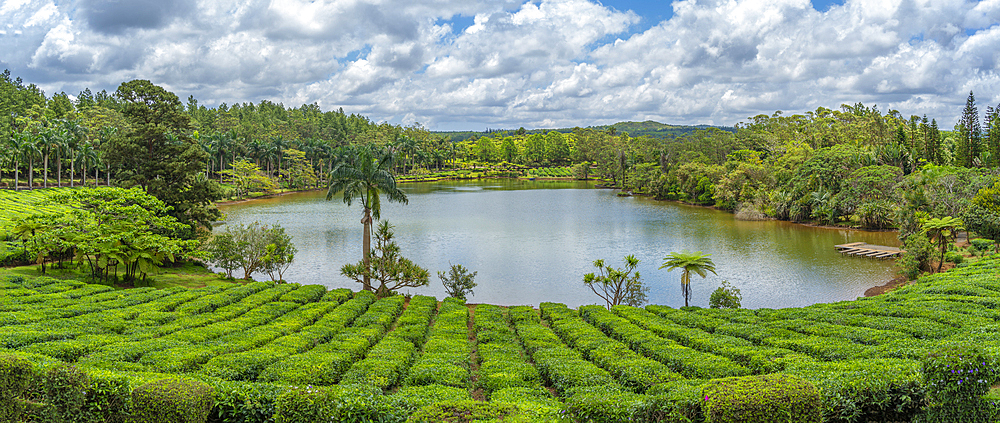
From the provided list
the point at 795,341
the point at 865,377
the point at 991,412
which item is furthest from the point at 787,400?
the point at 795,341

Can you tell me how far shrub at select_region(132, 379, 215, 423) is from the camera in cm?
863

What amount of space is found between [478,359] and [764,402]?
9665 mm

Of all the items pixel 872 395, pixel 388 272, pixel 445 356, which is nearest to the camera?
pixel 872 395

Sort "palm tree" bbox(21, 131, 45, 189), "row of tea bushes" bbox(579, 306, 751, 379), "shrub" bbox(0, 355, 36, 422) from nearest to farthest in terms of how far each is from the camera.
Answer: "shrub" bbox(0, 355, 36, 422) < "row of tea bushes" bbox(579, 306, 751, 379) < "palm tree" bbox(21, 131, 45, 189)

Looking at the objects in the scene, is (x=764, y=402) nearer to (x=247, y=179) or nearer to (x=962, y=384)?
(x=962, y=384)

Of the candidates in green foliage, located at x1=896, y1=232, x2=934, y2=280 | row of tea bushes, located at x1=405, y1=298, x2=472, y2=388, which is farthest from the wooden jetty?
row of tea bushes, located at x1=405, y1=298, x2=472, y2=388

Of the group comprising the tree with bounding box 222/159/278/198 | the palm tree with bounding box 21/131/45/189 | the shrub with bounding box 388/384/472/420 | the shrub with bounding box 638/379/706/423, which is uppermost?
the palm tree with bounding box 21/131/45/189

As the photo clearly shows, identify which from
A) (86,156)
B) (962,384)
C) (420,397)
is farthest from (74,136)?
(962,384)

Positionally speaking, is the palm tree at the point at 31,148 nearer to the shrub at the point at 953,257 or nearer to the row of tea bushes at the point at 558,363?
the row of tea bushes at the point at 558,363

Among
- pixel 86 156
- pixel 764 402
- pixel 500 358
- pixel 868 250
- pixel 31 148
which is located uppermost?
pixel 31 148

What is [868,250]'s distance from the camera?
148ft

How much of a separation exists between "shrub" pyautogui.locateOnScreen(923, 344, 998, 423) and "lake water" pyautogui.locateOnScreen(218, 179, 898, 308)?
21981 millimetres

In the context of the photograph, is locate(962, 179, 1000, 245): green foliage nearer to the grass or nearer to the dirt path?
the dirt path

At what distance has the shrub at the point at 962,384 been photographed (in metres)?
9.01
